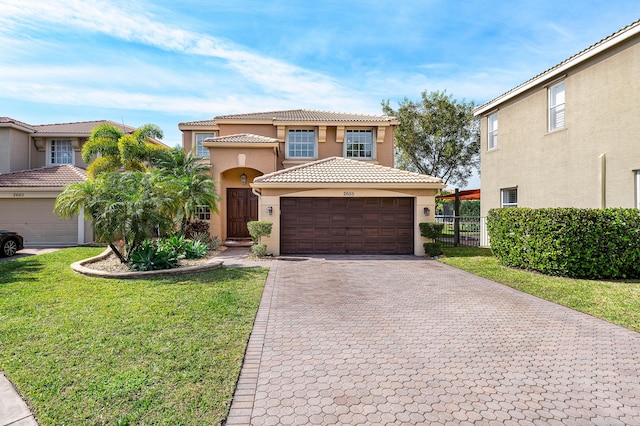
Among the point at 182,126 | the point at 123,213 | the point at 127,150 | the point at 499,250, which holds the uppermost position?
the point at 182,126

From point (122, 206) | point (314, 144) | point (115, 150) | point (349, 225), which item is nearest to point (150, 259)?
point (122, 206)

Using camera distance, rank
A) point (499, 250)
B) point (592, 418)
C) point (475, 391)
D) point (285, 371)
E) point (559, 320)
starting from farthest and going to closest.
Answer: point (499, 250) → point (559, 320) → point (285, 371) → point (475, 391) → point (592, 418)

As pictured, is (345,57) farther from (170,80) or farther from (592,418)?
(592,418)

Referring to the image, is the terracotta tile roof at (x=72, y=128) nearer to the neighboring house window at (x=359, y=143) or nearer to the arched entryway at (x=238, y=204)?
the arched entryway at (x=238, y=204)

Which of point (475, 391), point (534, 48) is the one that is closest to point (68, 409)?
point (475, 391)

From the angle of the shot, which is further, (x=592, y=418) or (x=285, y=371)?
(x=285, y=371)

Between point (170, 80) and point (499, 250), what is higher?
point (170, 80)

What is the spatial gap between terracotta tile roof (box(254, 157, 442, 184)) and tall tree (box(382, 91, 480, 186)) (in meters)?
17.9

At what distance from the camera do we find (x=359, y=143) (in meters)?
20.5

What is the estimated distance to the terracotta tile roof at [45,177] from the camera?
59.6 feet

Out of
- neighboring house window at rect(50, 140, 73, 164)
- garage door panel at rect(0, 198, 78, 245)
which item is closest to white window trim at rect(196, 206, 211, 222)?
garage door panel at rect(0, 198, 78, 245)

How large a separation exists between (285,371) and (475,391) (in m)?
2.24

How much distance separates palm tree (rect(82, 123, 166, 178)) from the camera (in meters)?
17.1

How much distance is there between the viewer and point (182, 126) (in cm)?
2102
